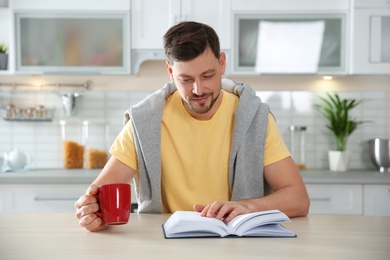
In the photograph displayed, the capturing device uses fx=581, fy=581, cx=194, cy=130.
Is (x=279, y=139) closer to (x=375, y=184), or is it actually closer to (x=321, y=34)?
(x=375, y=184)

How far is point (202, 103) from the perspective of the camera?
1959 millimetres

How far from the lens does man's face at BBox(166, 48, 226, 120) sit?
1.91 metres

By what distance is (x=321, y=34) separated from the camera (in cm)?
362

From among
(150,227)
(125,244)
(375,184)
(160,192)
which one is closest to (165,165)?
(160,192)

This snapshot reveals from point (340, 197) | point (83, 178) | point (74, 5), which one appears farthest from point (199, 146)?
point (74, 5)

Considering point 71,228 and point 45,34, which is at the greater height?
point 45,34

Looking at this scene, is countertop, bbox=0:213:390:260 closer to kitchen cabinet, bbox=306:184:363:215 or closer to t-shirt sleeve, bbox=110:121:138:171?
t-shirt sleeve, bbox=110:121:138:171

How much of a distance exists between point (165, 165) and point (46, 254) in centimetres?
81

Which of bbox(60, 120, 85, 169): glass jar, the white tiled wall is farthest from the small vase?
bbox(60, 120, 85, 169): glass jar

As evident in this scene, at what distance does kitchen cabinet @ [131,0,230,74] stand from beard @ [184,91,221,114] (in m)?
1.70

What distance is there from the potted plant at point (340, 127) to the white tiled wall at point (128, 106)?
87mm

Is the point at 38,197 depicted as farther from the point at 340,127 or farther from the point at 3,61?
the point at 340,127

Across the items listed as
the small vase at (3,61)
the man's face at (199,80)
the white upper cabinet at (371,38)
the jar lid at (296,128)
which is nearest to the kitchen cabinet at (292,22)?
the white upper cabinet at (371,38)

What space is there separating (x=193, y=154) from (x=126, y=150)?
24cm
